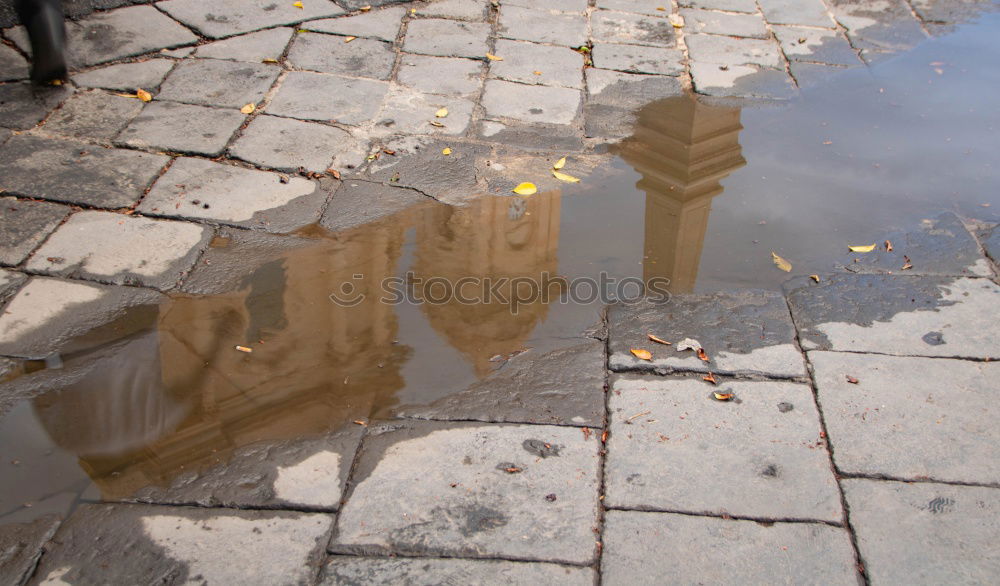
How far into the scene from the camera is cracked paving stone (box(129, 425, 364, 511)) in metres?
2.42

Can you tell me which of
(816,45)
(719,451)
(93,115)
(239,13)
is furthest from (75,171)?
(816,45)

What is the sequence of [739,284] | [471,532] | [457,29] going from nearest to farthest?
[471,532] → [739,284] → [457,29]

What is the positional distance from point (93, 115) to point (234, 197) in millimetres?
1090

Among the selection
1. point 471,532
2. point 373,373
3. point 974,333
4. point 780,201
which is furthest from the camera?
point 780,201

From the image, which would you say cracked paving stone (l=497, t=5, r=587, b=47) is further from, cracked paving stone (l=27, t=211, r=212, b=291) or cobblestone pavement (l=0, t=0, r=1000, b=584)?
cracked paving stone (l=27, t=211, r=212, b=291)

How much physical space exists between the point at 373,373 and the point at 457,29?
3.09m

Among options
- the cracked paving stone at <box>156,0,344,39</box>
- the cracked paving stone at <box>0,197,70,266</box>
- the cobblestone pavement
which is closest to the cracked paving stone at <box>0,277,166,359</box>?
the cobblestone pavement

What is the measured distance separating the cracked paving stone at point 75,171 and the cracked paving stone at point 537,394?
6.14 feet

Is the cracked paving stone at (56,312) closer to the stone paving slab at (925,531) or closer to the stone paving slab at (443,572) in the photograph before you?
the stone paving slab at (443,572)

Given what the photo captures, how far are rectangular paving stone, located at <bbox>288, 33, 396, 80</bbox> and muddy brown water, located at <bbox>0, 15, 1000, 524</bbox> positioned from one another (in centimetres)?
143

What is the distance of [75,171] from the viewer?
12.3ft

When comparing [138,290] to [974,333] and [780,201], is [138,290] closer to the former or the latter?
[780,201]

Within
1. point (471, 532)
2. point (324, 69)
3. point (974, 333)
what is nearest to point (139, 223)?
point (324, 69)

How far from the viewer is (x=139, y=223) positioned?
3.47 m
